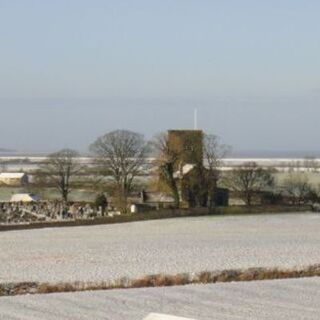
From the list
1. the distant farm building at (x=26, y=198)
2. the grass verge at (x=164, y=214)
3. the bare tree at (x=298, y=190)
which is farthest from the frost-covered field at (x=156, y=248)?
the distant farm building at (x=26, y=198)

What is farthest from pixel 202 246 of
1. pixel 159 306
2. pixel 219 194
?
pixel 219 194

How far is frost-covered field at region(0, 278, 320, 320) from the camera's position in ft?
39.4

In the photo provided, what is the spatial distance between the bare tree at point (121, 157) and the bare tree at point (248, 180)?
7.72 metres

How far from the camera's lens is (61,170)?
7650cm

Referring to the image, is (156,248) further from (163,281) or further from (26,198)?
(26,198)

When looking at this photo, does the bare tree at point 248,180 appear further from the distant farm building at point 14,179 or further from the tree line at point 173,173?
the distant farm building at point 14,179

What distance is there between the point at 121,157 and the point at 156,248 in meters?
37.1

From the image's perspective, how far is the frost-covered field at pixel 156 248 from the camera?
21.0m

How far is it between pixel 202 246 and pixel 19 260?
7539 mm

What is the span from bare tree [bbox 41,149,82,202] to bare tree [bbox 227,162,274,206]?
1642 cm

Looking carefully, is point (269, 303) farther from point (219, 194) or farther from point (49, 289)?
point (219, 194)

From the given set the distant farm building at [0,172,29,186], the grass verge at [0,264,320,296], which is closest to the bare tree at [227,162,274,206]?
the distant farm building at [0,172,29,186]

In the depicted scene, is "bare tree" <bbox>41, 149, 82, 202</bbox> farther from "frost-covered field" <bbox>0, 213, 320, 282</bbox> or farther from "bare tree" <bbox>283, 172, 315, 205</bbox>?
"frost-covered field" <bbox>0, 213, 320, 282</bbox>

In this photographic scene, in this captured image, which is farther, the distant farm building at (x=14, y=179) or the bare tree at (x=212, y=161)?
the distant farm building at (x=14, y=179)
